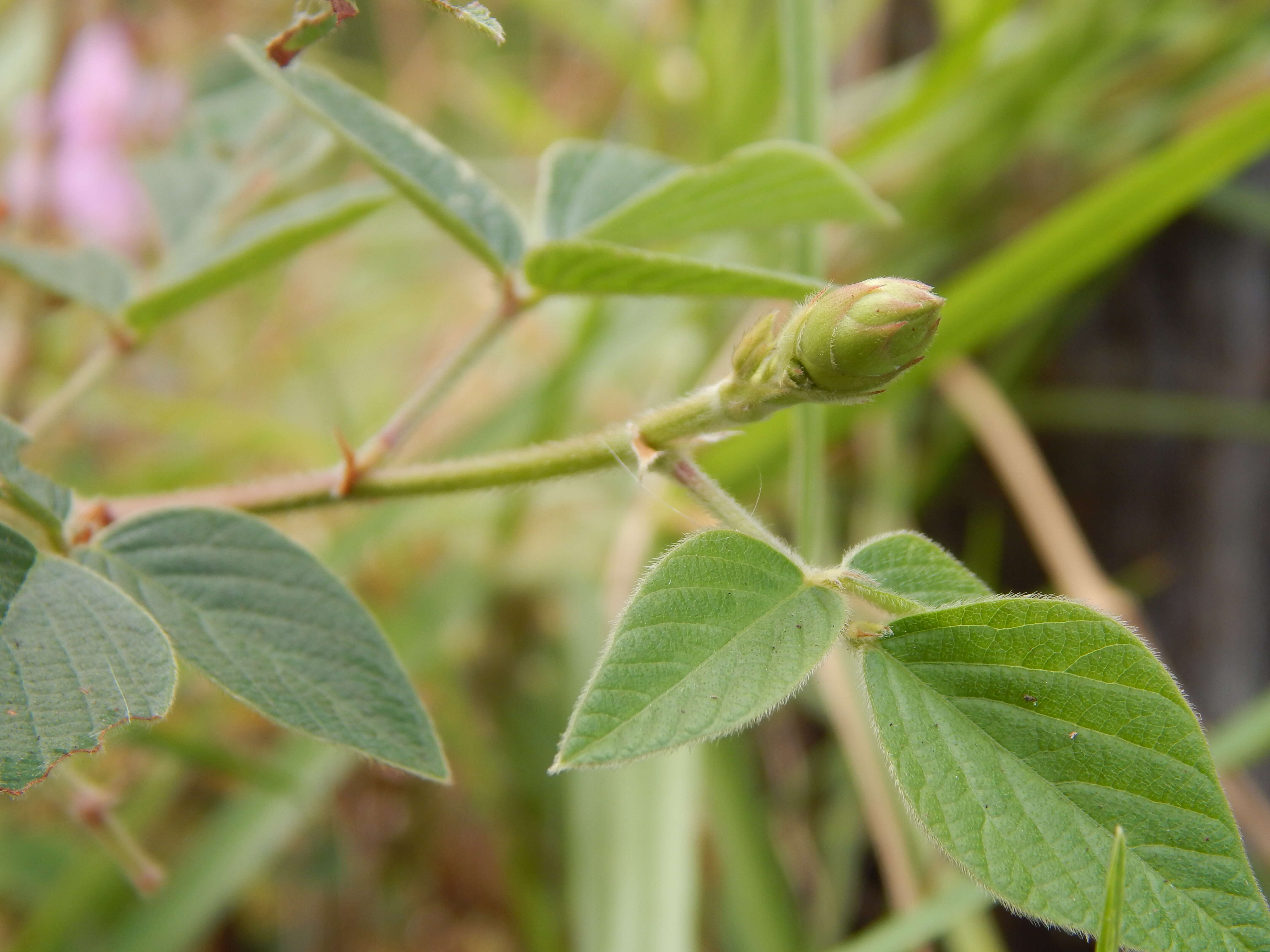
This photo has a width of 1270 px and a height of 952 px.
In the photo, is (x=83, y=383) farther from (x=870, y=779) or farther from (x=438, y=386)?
(x=870, y=779)

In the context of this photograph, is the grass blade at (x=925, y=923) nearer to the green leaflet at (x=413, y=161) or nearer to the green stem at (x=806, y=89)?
the green stem at (x=806, y=89)

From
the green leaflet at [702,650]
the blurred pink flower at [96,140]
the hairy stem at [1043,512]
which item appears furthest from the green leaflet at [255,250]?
the hairy stem at [1043,512]

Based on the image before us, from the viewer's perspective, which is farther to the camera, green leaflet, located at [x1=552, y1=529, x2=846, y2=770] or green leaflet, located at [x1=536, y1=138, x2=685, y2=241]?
green leaflet, located at [x1=536, y1=138, x2=685, y2=241]

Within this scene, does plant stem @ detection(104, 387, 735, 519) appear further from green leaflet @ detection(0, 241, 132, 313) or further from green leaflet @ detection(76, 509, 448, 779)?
green leaflet @ detection(0, 241, 132, 313)

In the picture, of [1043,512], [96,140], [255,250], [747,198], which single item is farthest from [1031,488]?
[96,140]

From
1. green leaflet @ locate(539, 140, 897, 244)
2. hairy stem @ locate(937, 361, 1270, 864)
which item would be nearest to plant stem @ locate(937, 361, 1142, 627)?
hairy stem @ locate(937, 361, 1270, 864)

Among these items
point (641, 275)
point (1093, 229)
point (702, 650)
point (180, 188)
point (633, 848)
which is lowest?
point (633, 848)

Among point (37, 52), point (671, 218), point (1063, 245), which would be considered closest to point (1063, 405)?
point (1063, 245)
